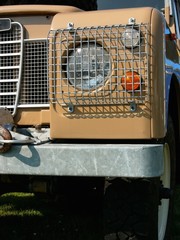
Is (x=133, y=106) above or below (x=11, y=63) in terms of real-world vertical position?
below

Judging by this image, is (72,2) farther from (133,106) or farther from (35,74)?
(133,106)

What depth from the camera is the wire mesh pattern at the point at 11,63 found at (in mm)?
3150

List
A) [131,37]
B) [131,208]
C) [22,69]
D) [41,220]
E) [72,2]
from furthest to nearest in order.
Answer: [41,220], [72,2], [22,69], [131,208], [131,37]

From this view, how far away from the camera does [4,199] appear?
212 inches

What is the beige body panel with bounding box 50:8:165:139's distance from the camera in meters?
2.61

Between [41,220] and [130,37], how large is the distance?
2.42 meters

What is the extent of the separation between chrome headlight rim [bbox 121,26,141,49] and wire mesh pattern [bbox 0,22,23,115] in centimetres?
82

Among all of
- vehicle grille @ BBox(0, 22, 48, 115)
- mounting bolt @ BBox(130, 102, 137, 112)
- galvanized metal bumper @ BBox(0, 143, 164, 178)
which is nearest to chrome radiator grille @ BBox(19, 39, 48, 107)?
vehicle grille @ BBox(0, 22, 48, 115)

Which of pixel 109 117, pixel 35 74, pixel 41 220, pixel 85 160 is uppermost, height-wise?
pixel 35 74

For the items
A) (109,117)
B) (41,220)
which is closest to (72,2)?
(109,117)

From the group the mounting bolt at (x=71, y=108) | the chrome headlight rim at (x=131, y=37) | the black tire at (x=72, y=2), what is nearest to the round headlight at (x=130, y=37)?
the chrome headlight rim at (x=131, y=37)

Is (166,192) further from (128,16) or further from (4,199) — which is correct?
(4,199)

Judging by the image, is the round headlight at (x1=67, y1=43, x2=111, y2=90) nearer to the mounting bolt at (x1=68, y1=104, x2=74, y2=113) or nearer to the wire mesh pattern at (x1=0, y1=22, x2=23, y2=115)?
the mounting bolt at (x1=68, y1=104, x2=74, y2=113)

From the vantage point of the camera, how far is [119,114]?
2666mm
